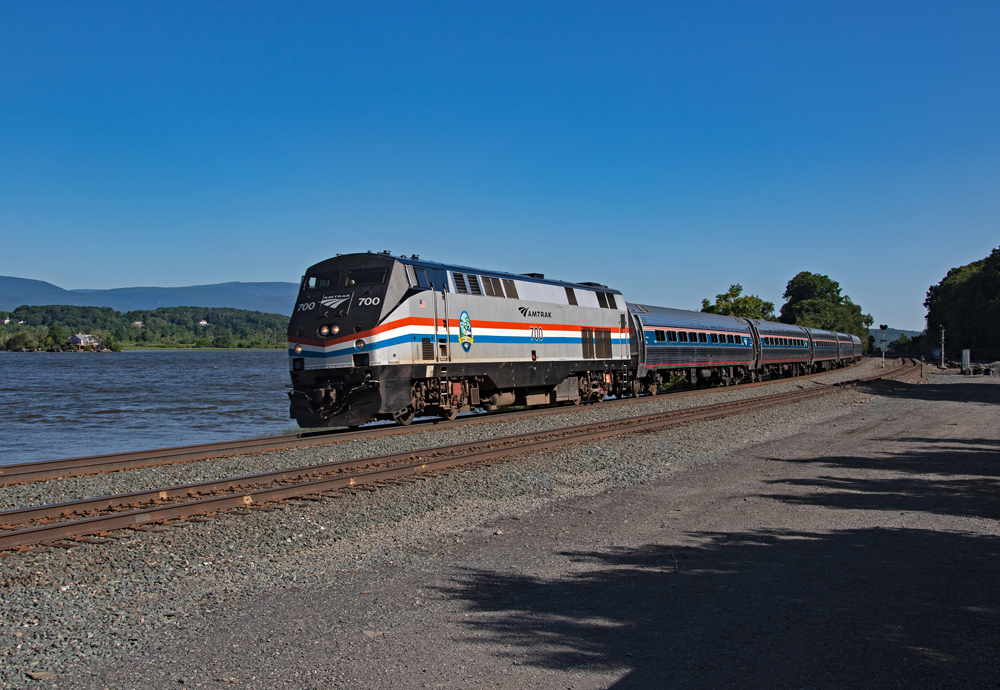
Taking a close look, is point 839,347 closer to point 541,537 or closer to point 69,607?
point 541,537

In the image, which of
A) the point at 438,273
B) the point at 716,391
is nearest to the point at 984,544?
the point at 438,273

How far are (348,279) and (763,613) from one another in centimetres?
1376

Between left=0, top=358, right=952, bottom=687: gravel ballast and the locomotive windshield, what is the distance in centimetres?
482

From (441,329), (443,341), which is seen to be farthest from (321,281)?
(443,341)

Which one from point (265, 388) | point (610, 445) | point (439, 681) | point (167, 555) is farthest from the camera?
point (265, 388)

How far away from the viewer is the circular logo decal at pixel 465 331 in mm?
18641

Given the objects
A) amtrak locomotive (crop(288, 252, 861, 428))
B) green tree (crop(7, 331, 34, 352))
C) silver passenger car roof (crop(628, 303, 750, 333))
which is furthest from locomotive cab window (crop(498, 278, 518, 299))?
green tree (crop(7, 331, 34, 352))

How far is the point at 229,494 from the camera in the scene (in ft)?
31.3

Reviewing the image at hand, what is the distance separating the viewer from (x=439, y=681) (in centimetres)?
454

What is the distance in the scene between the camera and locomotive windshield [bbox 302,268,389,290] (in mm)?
16891

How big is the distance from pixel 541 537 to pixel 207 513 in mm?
4283

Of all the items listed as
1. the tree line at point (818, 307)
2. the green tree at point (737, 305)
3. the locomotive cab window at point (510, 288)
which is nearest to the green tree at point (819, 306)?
the tree line at point (818, 307)

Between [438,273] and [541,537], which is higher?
[438,273]

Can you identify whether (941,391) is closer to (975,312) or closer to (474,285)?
(474,285)
